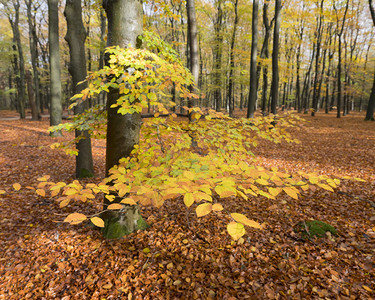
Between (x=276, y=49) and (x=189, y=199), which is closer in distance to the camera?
(x=189, y=199)

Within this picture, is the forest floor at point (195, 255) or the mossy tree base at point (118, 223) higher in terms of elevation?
the mossy tree base at point (118, 223)

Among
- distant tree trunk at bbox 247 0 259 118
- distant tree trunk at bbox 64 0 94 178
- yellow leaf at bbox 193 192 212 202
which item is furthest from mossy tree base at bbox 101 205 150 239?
distant tree trunk at bbox 247 0 259 118

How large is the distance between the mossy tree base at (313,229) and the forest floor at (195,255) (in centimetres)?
13

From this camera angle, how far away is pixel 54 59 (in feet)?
27.4

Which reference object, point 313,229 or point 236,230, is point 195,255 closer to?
point 313,229

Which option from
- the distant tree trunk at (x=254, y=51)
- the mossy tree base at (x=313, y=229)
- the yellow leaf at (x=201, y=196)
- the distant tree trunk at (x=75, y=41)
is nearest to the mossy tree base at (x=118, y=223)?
the yellow leaf at (x=201, y=196)

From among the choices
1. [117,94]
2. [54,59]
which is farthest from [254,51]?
[117,94]

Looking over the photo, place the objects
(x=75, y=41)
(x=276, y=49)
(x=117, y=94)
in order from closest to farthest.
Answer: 1. (x=117, y=94)
2. (x=75, y=41)
3. (x=276, y=49)

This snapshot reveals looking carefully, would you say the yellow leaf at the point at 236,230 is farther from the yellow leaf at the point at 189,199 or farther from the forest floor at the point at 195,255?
the forest floor at the point at 195,255

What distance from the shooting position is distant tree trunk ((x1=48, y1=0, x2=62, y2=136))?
7.34 metres

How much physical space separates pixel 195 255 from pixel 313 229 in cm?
215

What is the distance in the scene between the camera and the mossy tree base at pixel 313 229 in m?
3.34

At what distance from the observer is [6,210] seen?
4246 mm

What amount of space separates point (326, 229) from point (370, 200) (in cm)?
177
